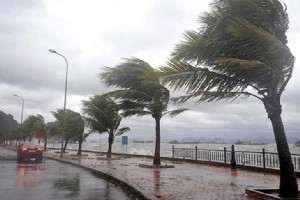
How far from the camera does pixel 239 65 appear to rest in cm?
906

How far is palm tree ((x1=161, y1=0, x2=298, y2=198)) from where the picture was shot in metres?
9.50

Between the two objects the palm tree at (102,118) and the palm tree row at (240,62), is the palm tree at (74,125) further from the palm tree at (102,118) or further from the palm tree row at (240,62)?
the palm tree row at (240,62)

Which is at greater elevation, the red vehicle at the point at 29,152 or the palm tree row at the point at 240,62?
the palm tree row at the point at 240,62

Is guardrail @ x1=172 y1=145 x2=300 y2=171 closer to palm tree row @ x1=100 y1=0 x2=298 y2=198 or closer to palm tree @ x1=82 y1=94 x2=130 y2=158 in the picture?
palm tree @ x1=82 y1=94 x2=130 y2=158

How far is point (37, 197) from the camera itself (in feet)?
34.6

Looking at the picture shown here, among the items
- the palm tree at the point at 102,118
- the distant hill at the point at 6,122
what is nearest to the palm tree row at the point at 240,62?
the palm tree at the point at 102,118

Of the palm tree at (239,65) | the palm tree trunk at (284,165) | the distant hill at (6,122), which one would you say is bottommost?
the palm tree trunk at (284,165)

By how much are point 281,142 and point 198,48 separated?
3.37m

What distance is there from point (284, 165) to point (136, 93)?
12957 millimetres

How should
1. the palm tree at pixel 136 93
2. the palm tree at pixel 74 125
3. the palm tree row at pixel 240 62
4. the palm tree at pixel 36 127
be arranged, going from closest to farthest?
the palm tree row at pixel 240 62, the palm tree at pixel 136 93, the palm tree at pixel 74 125, the palm tree at pixel 36 127

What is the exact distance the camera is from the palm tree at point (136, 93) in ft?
70.3

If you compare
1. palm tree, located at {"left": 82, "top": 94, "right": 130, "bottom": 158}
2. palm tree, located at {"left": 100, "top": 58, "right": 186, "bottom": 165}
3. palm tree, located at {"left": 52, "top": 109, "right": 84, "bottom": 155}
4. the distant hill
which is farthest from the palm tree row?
the distant hill

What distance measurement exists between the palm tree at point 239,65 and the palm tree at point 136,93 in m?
10.4

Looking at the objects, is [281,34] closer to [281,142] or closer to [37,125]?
[281,142]
